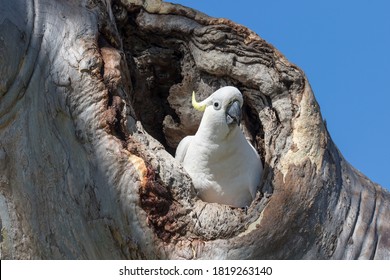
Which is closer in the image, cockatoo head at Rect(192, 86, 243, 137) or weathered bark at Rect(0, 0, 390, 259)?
weathered bark at Rect(0, 0, 390, 259)

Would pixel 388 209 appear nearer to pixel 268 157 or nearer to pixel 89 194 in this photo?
pixel 268 157

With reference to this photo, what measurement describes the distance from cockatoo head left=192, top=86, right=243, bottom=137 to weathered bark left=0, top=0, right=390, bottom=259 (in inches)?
5.9

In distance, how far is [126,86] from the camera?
9.88ft

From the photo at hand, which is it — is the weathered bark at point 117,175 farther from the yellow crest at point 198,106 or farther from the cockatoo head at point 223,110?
the yellow crest at point 198,106

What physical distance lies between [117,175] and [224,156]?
862 mm

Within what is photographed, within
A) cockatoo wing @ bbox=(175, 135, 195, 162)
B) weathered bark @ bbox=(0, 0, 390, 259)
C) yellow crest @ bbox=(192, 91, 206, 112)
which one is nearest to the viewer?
weathered bark @ bbox=(0, 0, 390, 259)

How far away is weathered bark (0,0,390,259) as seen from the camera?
8.73ft

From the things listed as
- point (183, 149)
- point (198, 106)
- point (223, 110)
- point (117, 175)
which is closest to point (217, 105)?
point (223, 110)

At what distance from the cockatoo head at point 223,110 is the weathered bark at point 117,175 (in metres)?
0.15

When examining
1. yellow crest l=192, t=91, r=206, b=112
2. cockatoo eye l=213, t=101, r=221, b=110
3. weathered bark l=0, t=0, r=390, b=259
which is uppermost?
cockatoo eye l=213, t=101, r=221, b=110

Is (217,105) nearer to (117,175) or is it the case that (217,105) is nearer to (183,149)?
(183,149)

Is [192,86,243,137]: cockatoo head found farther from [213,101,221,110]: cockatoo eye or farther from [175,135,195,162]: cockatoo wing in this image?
[175,135,195,162]: cockatoo wing

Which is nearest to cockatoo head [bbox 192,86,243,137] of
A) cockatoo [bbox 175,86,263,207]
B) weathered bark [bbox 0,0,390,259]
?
cockatoo [bbox 175,86,263,207]
